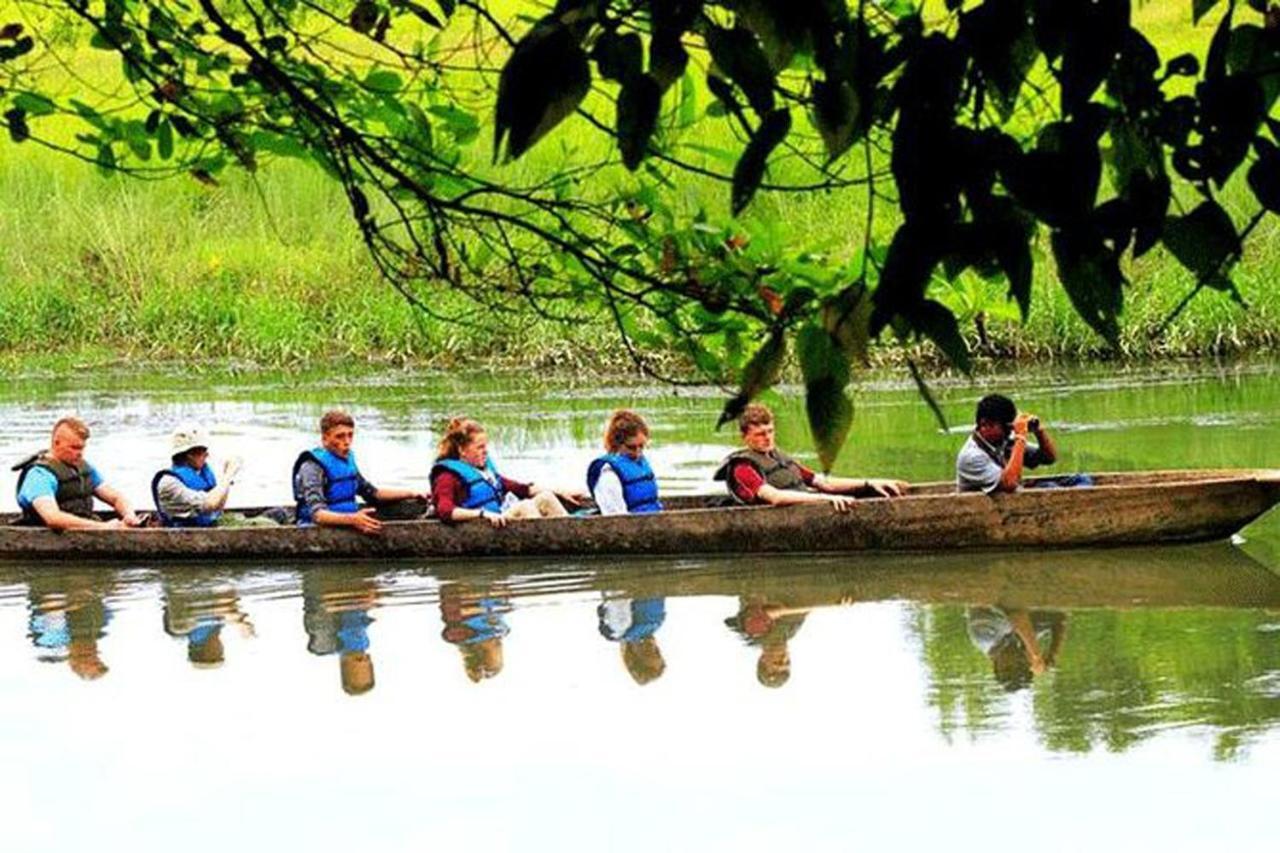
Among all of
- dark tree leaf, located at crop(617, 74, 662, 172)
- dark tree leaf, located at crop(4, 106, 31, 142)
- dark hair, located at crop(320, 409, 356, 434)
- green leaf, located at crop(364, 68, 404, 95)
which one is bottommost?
dark tree leaf, located at crop(617, 74, 662, 172)

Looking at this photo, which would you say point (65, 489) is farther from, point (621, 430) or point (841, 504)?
point (841, 504)

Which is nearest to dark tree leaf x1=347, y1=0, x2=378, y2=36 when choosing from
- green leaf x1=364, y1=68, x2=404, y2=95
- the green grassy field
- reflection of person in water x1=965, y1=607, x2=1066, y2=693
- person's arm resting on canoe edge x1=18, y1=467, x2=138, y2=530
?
green leaf x1=364, y1=68, x2=404, y2=95

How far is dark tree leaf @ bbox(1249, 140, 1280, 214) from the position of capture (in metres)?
2.06

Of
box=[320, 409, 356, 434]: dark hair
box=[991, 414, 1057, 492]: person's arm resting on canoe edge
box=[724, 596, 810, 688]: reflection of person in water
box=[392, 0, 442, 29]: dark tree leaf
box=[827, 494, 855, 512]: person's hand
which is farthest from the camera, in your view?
box=[320, 409, 356, 434]: dark hair

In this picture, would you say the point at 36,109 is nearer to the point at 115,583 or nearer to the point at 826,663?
the point at 826,663

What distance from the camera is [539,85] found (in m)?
2.00

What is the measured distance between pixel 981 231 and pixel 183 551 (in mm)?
10634

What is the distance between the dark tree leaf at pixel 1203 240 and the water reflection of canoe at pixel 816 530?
942 centimetres

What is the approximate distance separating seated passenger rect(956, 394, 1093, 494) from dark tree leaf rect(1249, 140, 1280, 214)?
9.24 m

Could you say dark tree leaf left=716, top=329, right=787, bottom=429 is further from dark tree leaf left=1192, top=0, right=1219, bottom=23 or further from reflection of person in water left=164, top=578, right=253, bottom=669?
reflection of person in water left=164, top=578, right=253, bottom=669

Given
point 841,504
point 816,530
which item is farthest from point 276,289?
point 841,504

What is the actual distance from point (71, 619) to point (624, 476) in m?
2.82

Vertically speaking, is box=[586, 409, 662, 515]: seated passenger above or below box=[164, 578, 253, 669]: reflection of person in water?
above

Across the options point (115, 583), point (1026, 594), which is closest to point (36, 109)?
point (1026, 594)
